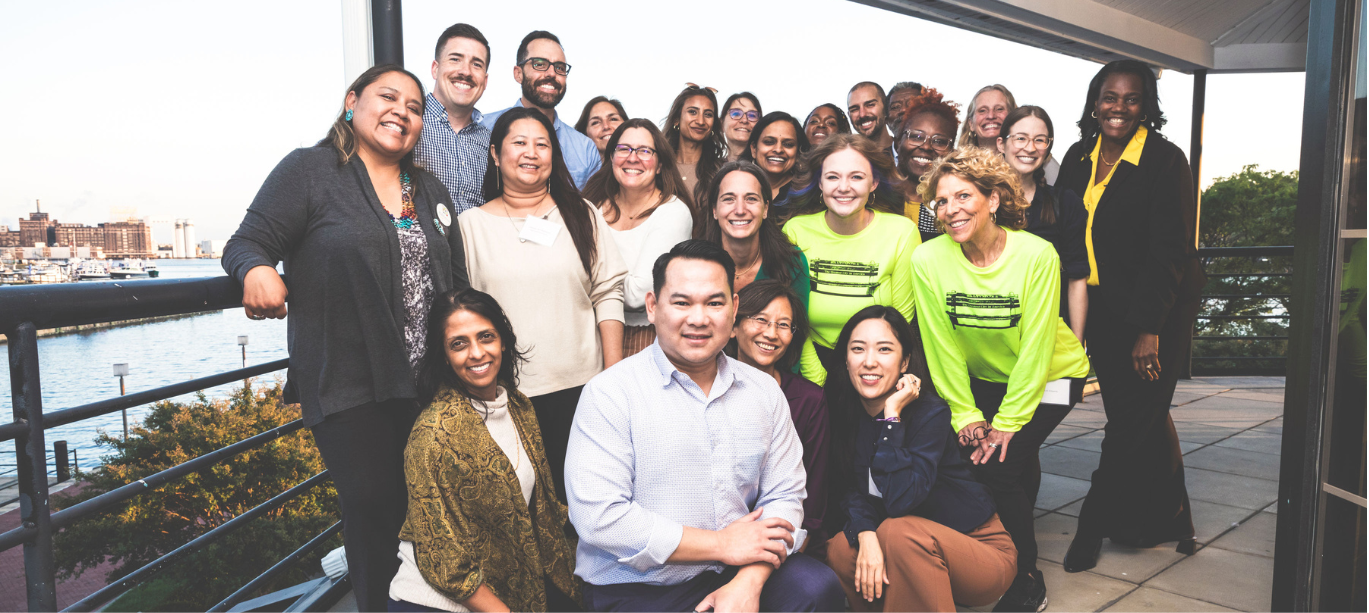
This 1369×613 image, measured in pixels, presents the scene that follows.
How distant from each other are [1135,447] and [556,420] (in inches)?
87.8

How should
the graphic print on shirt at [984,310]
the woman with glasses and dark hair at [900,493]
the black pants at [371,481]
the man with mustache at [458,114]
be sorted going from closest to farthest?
1. the black pants at [371,481]
2. the woman with glasses and dark hair at [900,493]
3. the graphic print on shirt at [984,310]
4. the man with mustache at [458,114]

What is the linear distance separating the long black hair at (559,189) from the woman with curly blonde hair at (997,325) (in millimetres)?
1130

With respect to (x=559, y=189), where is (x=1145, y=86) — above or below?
above

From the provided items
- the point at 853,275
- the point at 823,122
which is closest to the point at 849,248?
the point at 853,275

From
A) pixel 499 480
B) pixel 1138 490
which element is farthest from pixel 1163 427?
pixel 499 480

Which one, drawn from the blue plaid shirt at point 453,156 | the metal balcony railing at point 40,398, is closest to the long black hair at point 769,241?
the blue plaid shirt at point 453,156

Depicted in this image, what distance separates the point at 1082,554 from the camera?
2977mm

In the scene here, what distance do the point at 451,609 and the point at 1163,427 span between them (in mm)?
2729

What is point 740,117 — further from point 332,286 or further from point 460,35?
point 332,286

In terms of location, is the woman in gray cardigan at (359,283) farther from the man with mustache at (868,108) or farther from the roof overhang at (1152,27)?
the roof overhang at (1152,27)

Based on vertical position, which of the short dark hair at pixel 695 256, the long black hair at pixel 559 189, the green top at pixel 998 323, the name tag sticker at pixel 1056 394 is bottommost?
the name tag sticker at pixel 1056 394

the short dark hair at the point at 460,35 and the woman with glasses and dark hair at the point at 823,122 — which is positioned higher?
the short dark hair at the point at 460,35

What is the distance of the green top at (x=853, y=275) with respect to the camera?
2705 millimetres

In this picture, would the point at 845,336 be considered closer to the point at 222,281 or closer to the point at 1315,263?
the point at 1315,263
